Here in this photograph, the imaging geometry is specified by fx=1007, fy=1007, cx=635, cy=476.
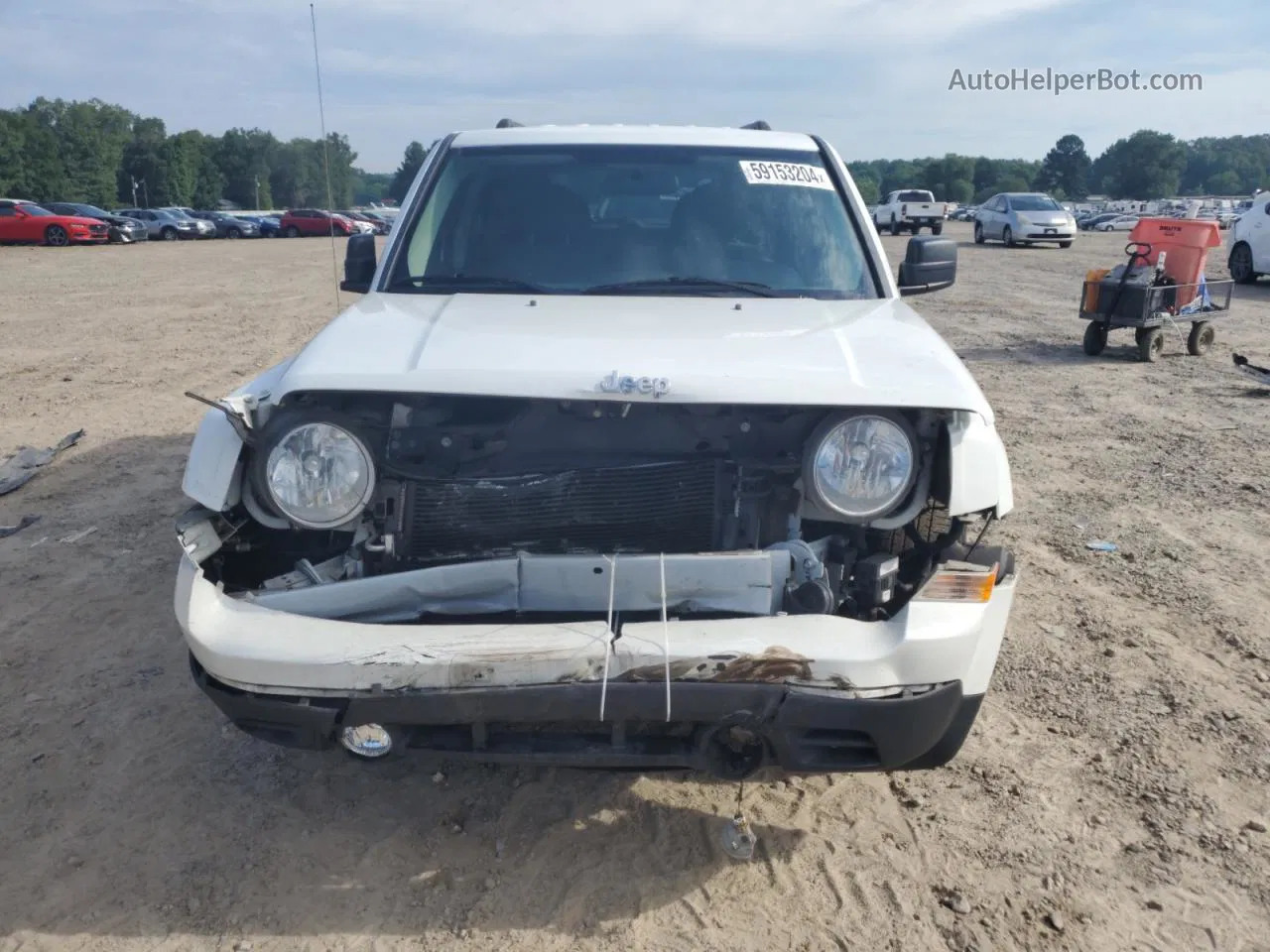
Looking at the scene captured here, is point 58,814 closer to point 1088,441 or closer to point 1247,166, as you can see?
point 1088,441

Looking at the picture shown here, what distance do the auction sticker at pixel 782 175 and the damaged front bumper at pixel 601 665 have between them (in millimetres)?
2054

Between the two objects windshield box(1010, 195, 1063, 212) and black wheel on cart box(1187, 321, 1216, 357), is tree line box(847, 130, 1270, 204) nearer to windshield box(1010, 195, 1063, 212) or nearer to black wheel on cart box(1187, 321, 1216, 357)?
windshield box(1010, 195, 1063, 212)

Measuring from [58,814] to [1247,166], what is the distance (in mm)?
128435

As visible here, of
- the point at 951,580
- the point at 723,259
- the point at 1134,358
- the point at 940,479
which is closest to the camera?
the point at 951,580

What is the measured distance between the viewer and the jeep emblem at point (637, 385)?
246 centimetres

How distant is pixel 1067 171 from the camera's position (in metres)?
98.2

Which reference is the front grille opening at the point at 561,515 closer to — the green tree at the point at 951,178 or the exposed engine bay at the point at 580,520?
the exposed engine bay at the point at 580,520

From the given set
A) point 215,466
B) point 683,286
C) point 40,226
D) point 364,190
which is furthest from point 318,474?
point 40,226

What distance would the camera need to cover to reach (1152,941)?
2438mm

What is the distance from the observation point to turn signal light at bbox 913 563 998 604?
95.0 inches

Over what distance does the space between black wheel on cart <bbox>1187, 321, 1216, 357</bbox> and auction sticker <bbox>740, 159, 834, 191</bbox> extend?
8377 millimetres

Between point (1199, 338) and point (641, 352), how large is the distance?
1004 centimetres

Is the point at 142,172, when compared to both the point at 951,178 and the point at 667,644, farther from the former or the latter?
the point at 667,644

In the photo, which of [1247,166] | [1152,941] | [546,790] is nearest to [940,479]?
[1152,941]
